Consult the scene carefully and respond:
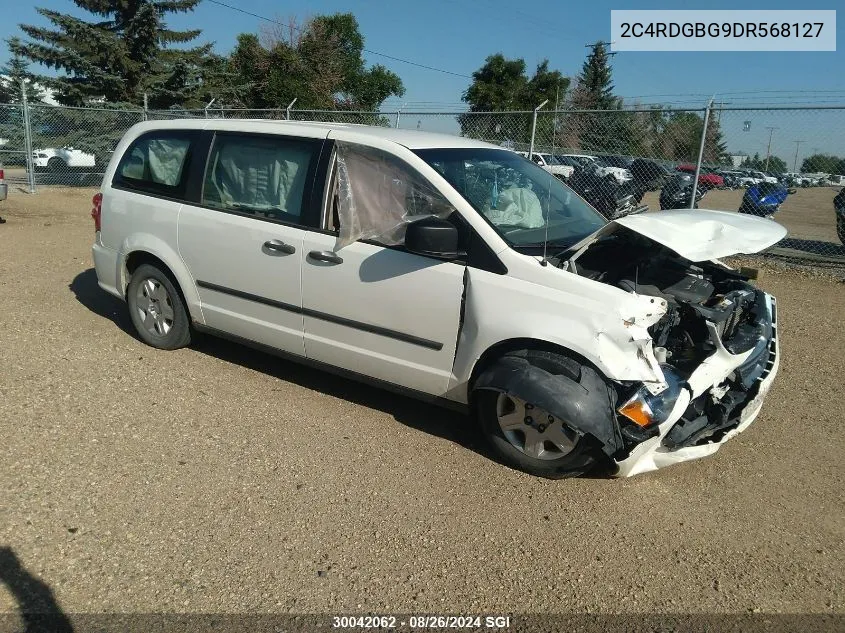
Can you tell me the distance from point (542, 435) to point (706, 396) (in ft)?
3.12

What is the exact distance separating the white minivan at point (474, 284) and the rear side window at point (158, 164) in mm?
19

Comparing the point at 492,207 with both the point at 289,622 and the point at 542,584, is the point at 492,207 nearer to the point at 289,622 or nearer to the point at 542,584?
the point at 542,584

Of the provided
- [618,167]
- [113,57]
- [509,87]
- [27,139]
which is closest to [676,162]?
[618,167]

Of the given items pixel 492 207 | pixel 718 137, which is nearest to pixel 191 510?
pixel 492 207

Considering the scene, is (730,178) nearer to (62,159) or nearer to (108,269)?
(108,269)

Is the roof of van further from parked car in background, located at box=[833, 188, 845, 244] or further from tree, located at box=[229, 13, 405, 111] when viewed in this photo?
tree, located at box=[229, 13, 405, 111]

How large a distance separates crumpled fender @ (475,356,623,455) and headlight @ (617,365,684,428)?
0.10 meters

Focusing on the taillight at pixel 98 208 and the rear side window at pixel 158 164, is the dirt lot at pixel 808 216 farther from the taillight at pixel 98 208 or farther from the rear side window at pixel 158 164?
the taillight at pixel 98 208

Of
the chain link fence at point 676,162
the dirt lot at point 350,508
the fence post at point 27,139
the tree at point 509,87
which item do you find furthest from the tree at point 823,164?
the tree at point 509,87

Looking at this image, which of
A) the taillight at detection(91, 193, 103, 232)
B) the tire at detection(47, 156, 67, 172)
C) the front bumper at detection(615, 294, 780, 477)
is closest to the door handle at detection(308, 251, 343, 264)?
the front bumper at detection(615, 294, 780, 477)

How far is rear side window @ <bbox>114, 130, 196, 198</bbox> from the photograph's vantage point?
495 centimetres

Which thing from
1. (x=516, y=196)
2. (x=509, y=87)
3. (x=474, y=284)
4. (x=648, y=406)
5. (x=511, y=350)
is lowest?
(x=648, y=406)

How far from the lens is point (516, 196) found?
14.4ft

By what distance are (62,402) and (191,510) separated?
1669 millimetres
